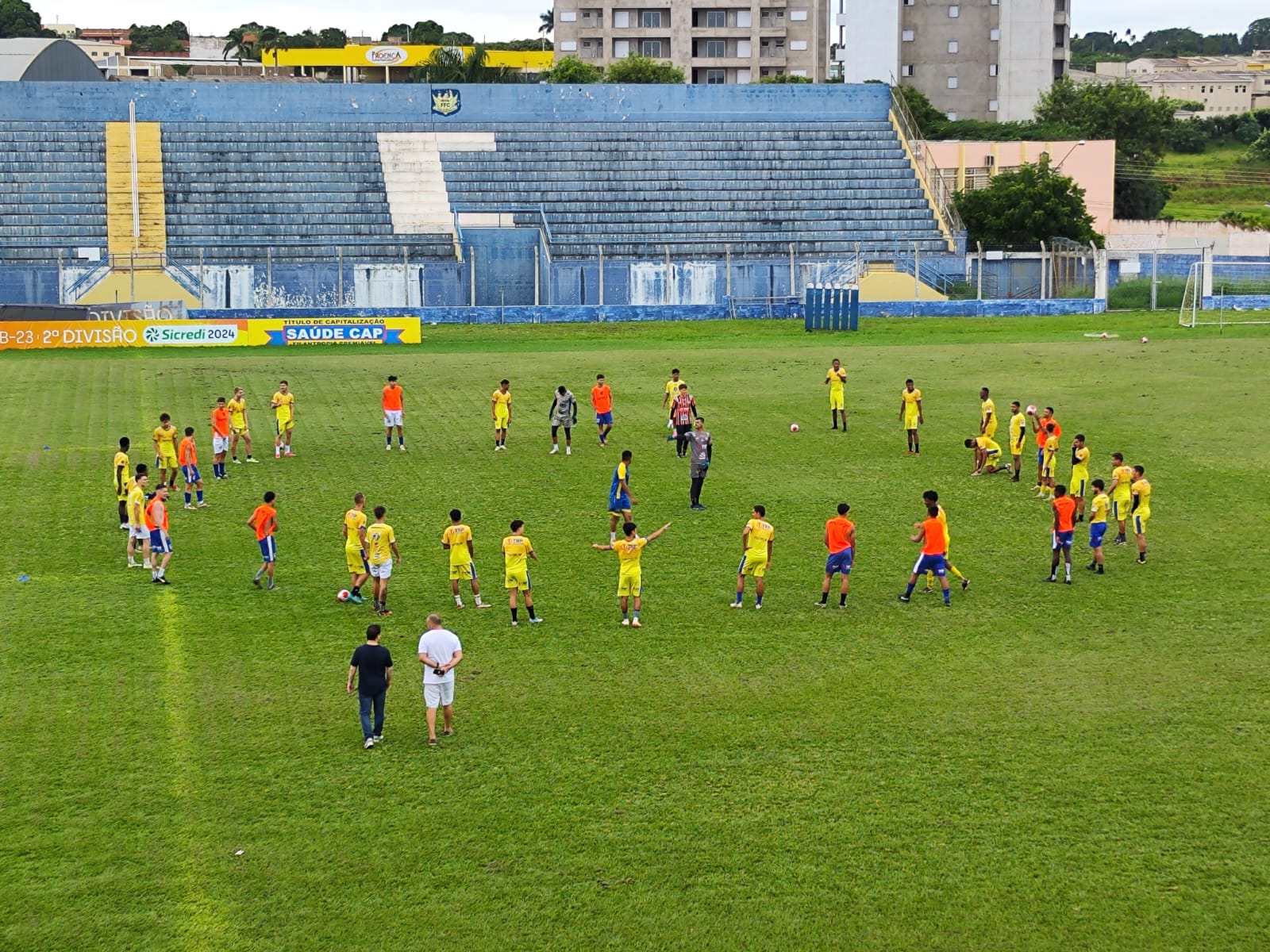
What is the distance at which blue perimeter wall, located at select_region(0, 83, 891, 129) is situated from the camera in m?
68.0

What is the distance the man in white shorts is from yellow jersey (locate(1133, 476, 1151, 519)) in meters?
12.4

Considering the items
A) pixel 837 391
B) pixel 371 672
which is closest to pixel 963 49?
pixel 837 391

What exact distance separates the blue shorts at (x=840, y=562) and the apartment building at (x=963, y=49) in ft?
303

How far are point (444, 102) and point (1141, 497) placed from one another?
55.3 m

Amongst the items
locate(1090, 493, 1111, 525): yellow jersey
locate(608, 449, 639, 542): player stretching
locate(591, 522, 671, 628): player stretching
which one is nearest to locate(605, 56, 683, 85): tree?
locate(608, 449, 639, 542): player stretching

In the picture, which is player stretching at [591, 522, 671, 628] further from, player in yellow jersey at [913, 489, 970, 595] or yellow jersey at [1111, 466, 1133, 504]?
yellow jersey at [1111, 466, 1133, 504]

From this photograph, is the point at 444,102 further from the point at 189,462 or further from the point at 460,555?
the point at 460,555

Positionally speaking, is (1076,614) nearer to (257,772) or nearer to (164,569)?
(257,772)

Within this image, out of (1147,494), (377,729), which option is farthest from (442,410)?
(377,729)

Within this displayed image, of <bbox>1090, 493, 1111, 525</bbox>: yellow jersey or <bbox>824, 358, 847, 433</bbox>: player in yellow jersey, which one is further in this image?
<bbox>824, 358, 847, 433</bbox>: player in yellow jersey

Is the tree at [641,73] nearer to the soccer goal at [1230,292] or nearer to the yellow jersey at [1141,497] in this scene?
the soccer goal at [1230,292]

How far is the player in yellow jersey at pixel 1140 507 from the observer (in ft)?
75.2

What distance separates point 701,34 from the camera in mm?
123500

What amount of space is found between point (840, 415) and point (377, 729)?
21947 mm
